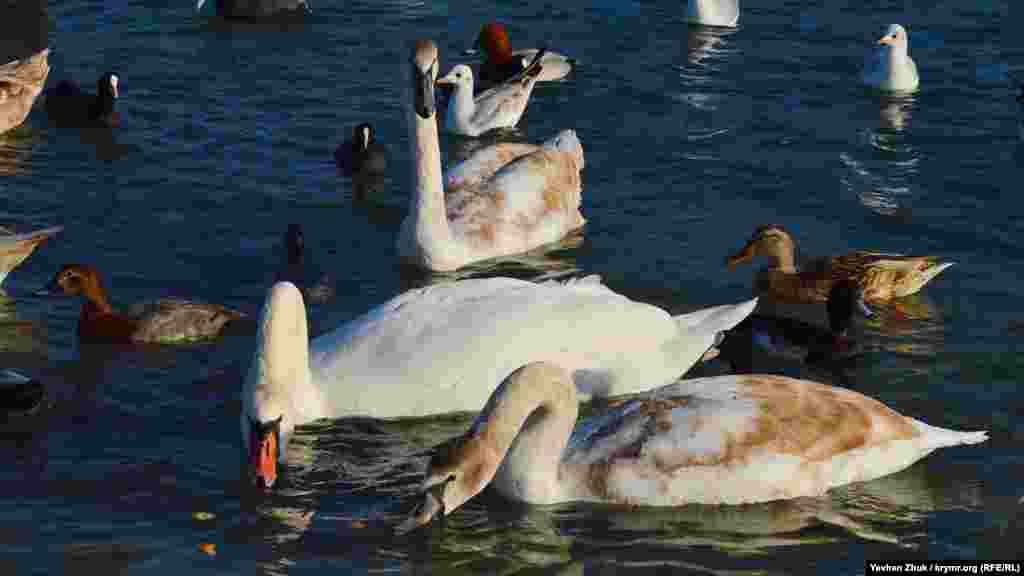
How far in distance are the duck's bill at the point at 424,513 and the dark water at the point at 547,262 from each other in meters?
0.11

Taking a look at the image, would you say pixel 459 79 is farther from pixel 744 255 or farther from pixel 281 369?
pixel 281 369

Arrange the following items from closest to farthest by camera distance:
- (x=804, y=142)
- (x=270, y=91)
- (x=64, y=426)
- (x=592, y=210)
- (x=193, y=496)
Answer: (x=193, y=496)
(x=64, y=426)
(x=592, y=210)
(x=804, y=142)
(x=270, y=91)

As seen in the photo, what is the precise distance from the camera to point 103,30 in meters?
19.6

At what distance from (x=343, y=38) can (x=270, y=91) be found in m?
1.85

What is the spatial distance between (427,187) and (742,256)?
7.34ft

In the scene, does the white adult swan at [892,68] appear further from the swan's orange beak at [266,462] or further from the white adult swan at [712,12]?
the swan's orange beak at [266,462]

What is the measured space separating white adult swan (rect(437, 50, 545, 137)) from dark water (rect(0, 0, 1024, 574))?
413 millimetres

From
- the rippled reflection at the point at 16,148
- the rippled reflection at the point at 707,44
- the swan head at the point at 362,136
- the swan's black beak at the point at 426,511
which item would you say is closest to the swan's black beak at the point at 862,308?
the swan's black beak at the point at 426,511

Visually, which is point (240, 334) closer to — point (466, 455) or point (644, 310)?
point (644, 310)

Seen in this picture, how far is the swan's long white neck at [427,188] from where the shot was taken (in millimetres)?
13906

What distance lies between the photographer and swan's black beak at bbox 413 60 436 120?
14000 millimetres

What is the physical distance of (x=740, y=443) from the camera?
10086mm

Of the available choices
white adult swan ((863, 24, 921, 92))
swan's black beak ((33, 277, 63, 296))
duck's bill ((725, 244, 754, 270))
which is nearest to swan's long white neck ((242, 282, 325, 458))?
swan's black beak ((33, 277, 63, 296))

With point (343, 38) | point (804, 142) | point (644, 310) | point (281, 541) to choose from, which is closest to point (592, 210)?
point (804, 142)
